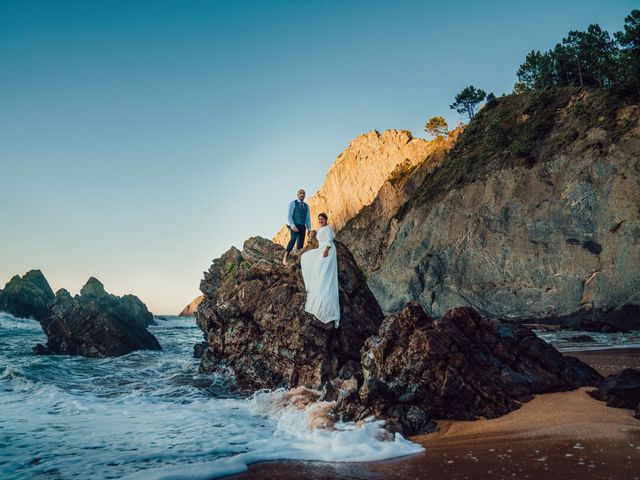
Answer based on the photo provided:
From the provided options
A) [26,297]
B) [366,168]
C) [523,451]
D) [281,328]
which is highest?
[366,168]

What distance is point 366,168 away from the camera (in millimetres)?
80375

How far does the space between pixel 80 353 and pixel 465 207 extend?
3478 centimetres

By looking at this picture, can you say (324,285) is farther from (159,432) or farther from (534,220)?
(534,220)

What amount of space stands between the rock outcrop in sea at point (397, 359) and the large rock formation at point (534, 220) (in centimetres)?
2022

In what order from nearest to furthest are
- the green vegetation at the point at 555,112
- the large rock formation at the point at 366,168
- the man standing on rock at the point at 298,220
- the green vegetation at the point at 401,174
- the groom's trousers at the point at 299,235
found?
1. the man standing on rock at the point at 298,220
2. the groom's trousers at the point at 299,235
3. the green vegetation at the point at 555,112
4. the green vegetation at the point at 401,174
5. the large rock formation at the point at 366,168

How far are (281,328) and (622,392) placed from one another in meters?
7.40

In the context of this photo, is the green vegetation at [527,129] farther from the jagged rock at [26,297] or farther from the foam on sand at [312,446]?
the jagged rock at [26,297]

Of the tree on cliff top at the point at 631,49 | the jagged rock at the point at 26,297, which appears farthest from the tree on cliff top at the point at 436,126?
the jagged rock at the point at 26,297

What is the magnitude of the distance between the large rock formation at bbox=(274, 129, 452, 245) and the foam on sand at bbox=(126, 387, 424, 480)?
62679mm

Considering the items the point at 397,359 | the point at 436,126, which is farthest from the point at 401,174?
the point at 397,359

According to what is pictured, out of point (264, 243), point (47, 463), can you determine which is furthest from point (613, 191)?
point (47, 463)

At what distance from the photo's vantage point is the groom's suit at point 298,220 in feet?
41.7

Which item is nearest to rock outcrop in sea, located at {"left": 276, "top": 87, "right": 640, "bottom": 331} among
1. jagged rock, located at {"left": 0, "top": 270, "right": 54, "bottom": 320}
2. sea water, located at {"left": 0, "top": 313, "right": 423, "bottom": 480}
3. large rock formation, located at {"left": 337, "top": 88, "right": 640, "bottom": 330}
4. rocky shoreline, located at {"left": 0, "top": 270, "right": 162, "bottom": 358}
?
large rock formation, located at {"left": 337, "top": 88, "right": 640, "bottom": 330}

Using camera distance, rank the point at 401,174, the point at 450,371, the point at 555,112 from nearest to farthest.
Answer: the point at 450,371 < the point at 555,112 < the point at 401,174
